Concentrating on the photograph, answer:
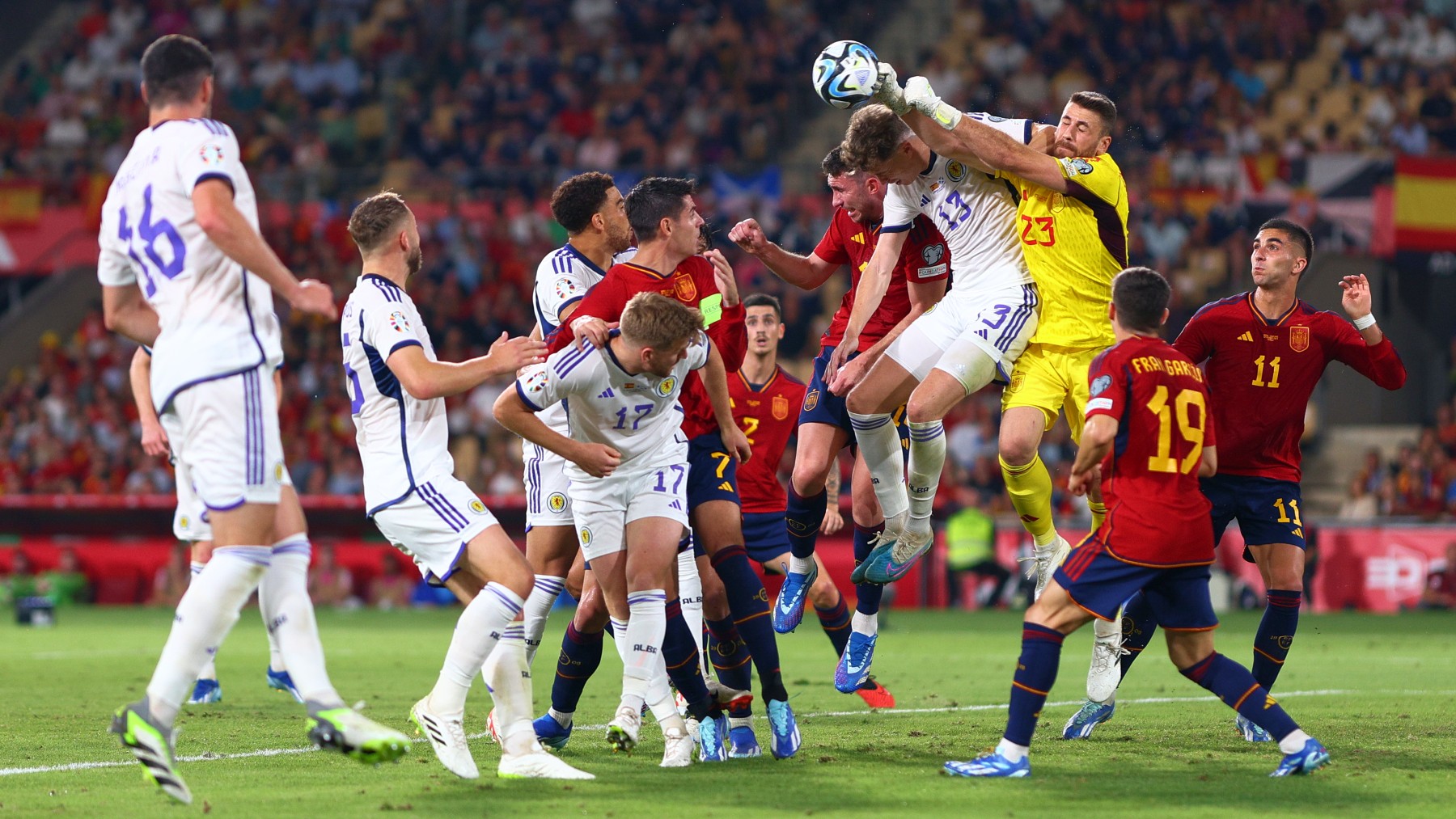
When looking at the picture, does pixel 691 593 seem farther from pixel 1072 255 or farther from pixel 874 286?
pixel 1072 255

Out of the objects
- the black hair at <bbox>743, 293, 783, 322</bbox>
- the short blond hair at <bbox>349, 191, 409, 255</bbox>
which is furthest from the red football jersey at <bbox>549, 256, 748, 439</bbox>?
the black hair at <bbox>743, 293, 783, 322</bbox>

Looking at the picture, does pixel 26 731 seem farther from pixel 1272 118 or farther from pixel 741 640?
pixel 1272 118

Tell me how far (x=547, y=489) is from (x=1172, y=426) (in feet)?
10.3

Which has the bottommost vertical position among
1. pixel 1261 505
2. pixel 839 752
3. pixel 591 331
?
pixel 839 752

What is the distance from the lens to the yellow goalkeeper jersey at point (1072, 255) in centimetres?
854

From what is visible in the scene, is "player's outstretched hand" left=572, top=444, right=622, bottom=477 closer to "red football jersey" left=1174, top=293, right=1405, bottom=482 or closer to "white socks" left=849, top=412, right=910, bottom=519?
"white socks" left=849, top=412, right=910, bottom=519

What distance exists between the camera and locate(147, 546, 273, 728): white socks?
5871 millimetres

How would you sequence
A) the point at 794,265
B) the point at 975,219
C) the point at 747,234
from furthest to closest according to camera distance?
the point at 794,265 → the point at 975,219 → the point at 747,234

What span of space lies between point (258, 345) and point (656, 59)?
24.6 meters

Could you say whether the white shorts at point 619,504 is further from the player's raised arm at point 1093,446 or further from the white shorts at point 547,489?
the player's raised arm at point 1093,446

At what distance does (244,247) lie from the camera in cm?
581

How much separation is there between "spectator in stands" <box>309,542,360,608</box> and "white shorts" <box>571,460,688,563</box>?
14843 mm

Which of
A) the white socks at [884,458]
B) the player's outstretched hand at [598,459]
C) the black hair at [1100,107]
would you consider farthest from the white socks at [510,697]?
the black hair at [1100,107]

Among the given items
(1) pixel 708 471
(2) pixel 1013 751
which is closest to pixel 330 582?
(1) pixel 708 471
